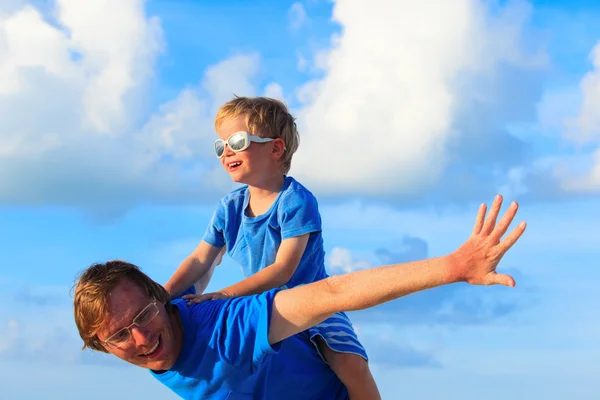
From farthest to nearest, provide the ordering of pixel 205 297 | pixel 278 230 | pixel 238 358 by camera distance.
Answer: pixel 278 230
pixel 205 297
pixel 238 358

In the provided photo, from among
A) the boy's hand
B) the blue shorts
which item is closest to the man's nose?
the boy's hand

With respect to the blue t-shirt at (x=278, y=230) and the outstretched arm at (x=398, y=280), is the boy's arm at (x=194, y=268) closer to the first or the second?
the blue t-shirt at (x=278, y=230)

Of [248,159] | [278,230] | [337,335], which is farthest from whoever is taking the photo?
[248,159]

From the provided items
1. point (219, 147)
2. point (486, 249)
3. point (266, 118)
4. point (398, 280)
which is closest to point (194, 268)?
point (219, 147)

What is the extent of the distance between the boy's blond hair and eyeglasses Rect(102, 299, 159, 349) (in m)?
1.96

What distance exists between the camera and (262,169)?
7121mm

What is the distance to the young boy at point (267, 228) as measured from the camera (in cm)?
659

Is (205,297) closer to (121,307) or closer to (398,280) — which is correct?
(121,307)

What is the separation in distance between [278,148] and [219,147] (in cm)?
50

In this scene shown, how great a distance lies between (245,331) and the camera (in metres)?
5.73

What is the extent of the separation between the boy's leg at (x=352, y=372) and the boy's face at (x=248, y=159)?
4.82ft

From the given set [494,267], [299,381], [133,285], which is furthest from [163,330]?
[494,267]

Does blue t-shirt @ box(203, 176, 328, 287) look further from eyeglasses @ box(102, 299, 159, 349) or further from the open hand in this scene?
the open hand

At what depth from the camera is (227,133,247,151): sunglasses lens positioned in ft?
23.2
